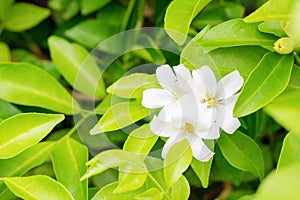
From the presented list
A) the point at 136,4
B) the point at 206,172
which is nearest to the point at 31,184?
the point at 206,172

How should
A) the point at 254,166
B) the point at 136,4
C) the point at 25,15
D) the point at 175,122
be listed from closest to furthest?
the point at 175,122 → the point at 254,166 → the point at 136,4 → the point at 25,15

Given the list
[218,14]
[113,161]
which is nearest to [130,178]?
[113,161]

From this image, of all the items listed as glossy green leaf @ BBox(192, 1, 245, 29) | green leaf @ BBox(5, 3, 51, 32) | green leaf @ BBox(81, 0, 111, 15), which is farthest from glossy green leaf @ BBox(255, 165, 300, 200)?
green leaf @ BBox(5, 3, 51, 32)

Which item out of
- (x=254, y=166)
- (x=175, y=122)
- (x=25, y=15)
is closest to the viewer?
(x=175, y=122)

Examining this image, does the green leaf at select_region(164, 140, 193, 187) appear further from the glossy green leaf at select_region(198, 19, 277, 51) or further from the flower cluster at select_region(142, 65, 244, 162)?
the glossy green leaf at select_region(198, 19, 277, 51)

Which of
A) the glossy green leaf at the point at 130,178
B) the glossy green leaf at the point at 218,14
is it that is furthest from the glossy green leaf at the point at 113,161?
the glossy green leaf at the point at 218,14

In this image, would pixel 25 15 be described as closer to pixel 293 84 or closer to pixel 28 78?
pixel 28 78
